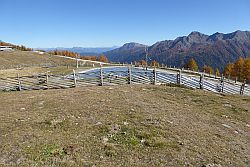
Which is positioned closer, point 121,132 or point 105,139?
point 105,139

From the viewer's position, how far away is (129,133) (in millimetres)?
12578

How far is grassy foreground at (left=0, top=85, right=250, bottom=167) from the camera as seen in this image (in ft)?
33.7

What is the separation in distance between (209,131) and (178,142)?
104 inches

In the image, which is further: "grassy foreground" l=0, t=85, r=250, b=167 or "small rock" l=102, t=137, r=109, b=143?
"small rock" l=102, t=137, r=109, b=143

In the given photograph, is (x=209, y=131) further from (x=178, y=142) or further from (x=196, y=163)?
(x=196, y=163)

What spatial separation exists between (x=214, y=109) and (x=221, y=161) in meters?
8.64

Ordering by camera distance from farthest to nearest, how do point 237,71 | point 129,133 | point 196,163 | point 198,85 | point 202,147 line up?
1. point 237,71
2. point 198,85
3. point 129,133
4. point 202,147
5. point 196,163

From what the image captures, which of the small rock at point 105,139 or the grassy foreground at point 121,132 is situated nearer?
the grassy foreground at point 121,132

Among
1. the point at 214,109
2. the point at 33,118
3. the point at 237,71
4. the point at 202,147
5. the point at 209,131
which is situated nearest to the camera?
the point at 202,147

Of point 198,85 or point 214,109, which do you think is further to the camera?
point 198,85

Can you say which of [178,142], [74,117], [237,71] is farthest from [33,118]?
[237,71]

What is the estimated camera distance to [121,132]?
41.6 ft

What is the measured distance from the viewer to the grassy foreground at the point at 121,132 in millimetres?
10258

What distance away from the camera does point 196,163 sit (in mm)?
10023
